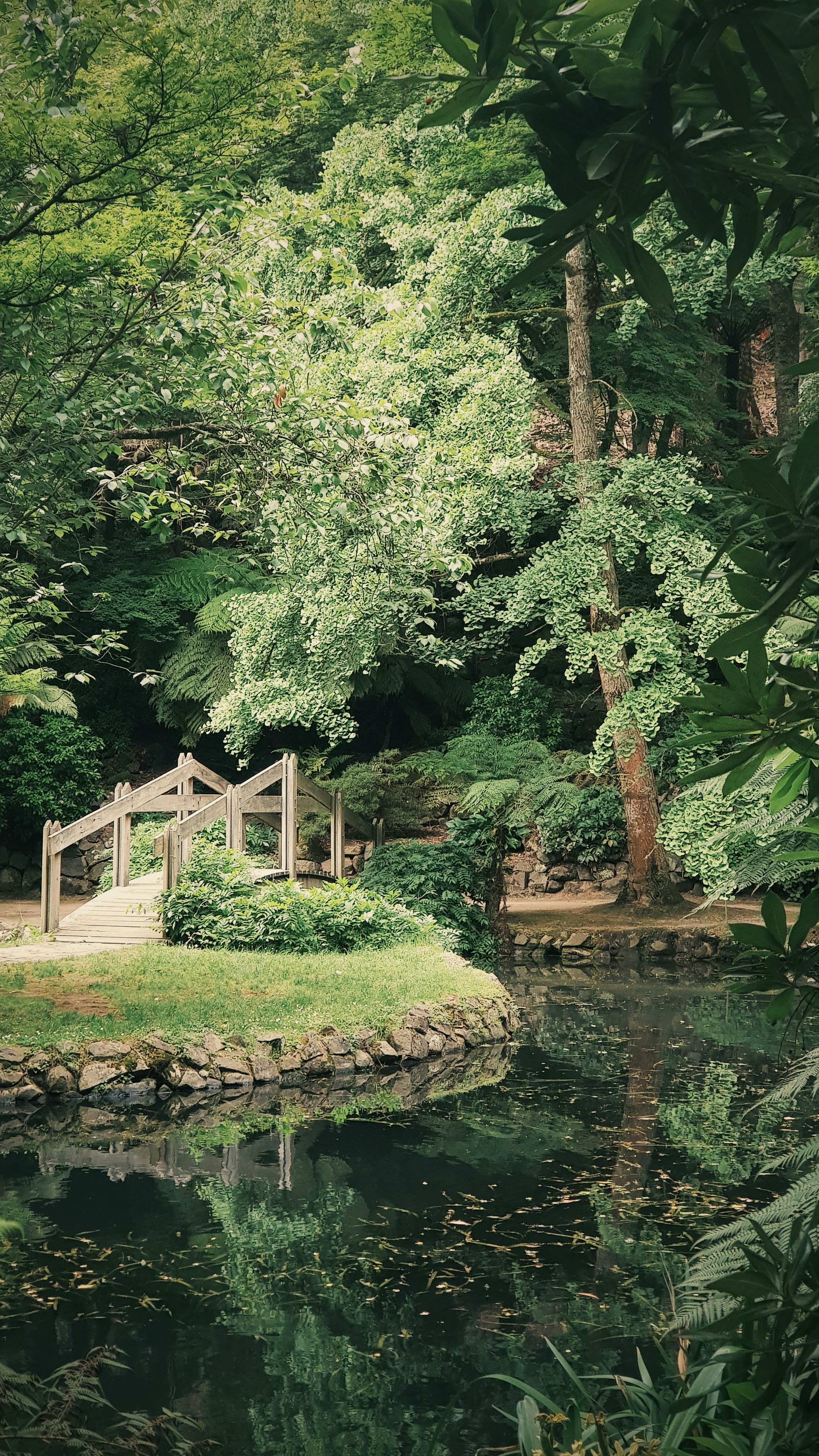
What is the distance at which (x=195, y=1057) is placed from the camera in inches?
287

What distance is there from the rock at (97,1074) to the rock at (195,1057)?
1.30 ft

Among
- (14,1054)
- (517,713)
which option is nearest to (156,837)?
(14,1054)

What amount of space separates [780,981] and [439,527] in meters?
10.0

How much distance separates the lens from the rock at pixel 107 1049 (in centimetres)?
706

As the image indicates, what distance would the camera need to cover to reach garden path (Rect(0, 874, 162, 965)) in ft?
32.3

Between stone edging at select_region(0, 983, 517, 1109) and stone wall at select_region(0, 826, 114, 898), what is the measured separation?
915cm

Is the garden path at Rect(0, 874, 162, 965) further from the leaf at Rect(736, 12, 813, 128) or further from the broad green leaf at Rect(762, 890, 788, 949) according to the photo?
the leaf at Rect(736, 12, 813, 128)

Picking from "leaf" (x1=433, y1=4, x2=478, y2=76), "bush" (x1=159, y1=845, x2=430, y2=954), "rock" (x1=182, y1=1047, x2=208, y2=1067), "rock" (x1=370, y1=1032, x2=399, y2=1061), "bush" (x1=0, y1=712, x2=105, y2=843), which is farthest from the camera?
"bush" (x1=0, y1=712, x2=105, y2=843)

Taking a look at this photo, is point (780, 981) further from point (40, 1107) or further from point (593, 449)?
point (593, 449)

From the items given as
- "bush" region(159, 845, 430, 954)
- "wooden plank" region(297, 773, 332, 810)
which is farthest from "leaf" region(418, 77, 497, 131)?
"wooden plank" region(297, 773, 332, 810)

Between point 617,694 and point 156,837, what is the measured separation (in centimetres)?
560

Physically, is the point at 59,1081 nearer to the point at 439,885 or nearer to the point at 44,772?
the point at 439,885

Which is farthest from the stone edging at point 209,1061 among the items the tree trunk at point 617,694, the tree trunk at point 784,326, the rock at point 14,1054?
the tree trunk at point 784,326

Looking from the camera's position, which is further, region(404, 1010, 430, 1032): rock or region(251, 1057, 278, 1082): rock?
region(404, 1010, 430, 1032): rock
